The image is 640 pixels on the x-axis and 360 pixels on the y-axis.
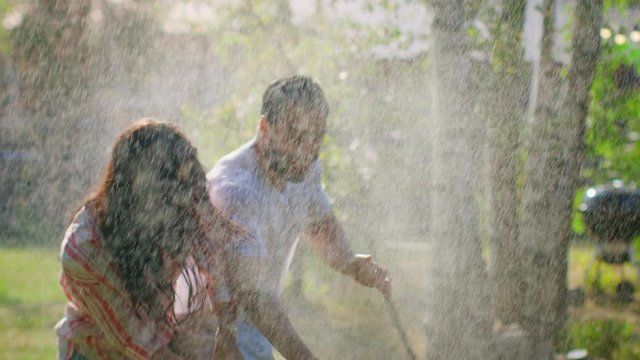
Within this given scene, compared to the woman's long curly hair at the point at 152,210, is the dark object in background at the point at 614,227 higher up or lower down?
lower down

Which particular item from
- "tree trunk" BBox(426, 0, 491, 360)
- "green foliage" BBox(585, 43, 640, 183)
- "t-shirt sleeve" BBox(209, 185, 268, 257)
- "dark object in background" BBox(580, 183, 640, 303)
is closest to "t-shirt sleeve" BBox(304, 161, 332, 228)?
"t-shirt sleeve" BBox(209, 185, 268, 257)

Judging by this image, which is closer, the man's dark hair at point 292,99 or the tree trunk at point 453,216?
the man's dark hair at point 292,99

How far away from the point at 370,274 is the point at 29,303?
441cm

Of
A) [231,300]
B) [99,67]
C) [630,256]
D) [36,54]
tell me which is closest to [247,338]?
[231,300]

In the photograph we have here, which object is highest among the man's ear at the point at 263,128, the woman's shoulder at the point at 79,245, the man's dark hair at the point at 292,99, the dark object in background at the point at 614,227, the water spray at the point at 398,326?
the man's dark hair at the point at 292,99

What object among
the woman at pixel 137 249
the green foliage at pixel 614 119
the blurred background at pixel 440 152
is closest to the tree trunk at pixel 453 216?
the blurred background at pixel 440 152

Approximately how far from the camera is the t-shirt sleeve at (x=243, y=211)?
2.69 meters

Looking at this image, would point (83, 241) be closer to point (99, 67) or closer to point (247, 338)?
point (247, 338)

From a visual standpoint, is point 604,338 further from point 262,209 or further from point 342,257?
point 262,209

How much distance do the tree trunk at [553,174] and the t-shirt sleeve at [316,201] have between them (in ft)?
7.22

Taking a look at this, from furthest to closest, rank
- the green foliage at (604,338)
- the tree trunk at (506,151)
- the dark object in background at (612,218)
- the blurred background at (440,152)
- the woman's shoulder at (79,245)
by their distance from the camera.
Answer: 1. the dark object in background at (612,218)
2. the green foliage at (604,338)
3. the tree trunk at (506,151)
4. the blurred background at (440,152)
5. the woman's shoulder at (79,245)

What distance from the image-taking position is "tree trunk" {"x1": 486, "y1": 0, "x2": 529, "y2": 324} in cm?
556

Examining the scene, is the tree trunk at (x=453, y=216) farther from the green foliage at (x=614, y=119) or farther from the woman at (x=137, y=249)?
the woman at (x=137, y=249)

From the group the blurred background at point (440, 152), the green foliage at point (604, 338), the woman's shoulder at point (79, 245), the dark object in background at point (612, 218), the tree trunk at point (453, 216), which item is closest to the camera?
the woman's shoulder at point (79, 245)
